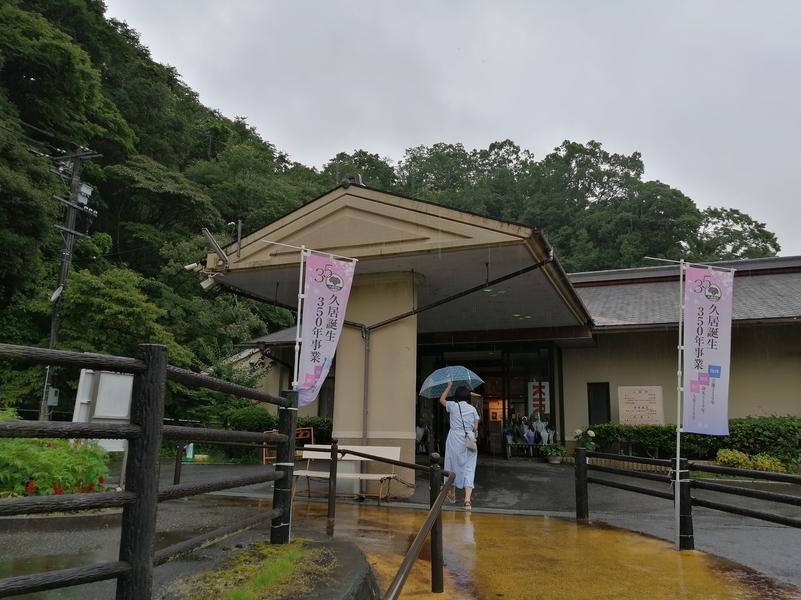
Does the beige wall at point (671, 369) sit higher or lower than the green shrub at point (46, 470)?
higher

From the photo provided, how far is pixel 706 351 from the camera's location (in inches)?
255

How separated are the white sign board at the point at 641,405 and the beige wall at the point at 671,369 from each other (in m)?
0.62

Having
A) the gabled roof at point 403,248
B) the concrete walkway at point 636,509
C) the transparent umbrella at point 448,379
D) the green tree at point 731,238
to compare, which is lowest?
the concrete walkway at point 636,509

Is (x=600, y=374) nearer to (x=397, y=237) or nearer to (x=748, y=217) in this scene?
(x=397, y=237)

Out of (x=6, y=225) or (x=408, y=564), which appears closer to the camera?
(x=408, y=564)

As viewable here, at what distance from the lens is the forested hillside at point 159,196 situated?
22.1m

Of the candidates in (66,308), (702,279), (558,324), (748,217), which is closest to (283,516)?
(702,279)

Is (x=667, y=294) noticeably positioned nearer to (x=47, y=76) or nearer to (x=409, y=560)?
(x=409, y=560)

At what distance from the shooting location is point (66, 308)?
21.3m

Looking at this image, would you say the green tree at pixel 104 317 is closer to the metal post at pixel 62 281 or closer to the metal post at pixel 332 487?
the metal post at pixel 62 281

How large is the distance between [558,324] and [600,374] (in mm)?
2848

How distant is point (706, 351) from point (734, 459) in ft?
27.1

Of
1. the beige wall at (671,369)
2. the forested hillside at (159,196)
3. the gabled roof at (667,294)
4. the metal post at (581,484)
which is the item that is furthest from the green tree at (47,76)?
the metal post at (581,484)

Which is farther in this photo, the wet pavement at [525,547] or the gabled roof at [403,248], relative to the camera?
the gabled roof at [403,248]
